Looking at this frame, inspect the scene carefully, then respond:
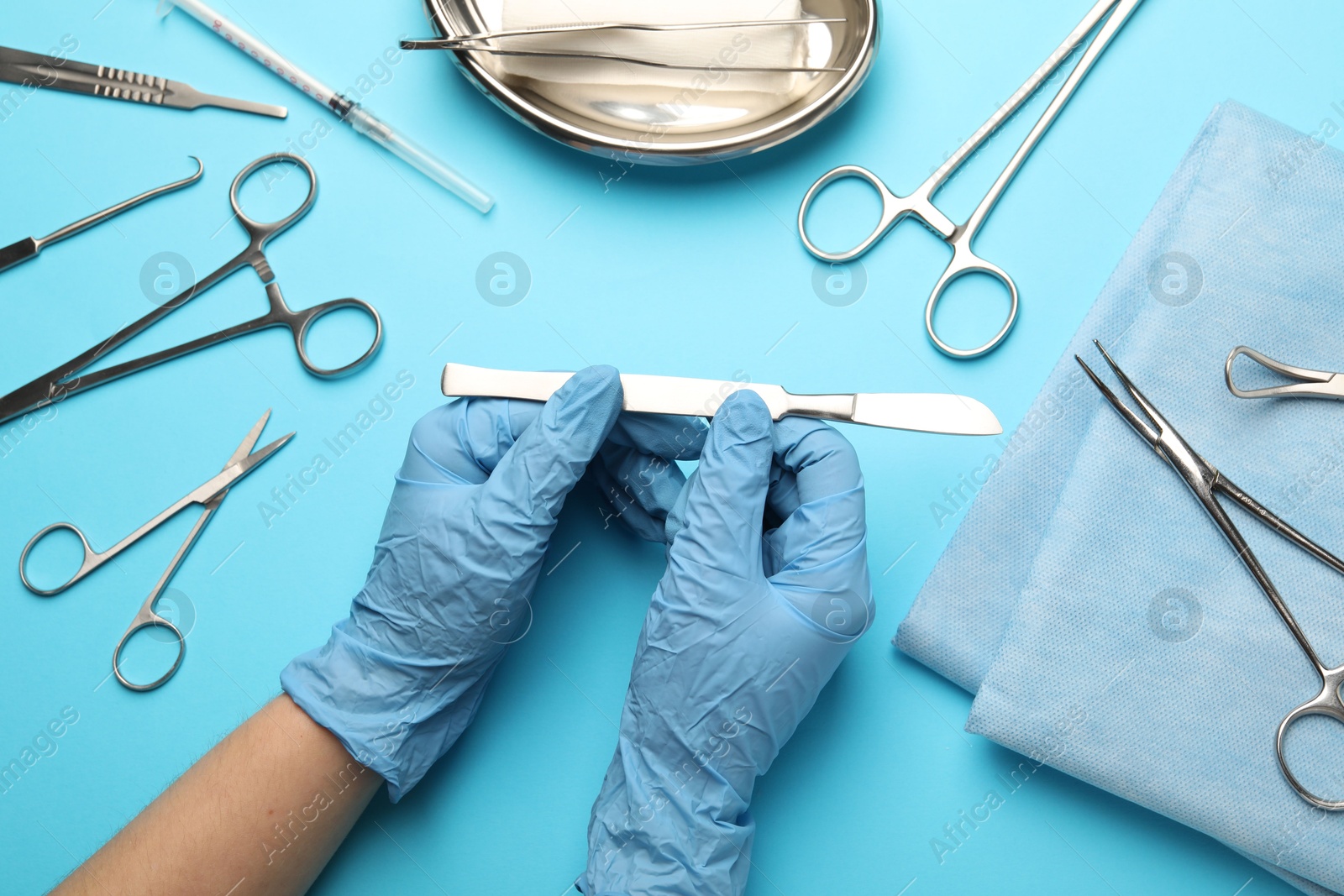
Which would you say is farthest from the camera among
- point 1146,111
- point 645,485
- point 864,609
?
point 1146,111

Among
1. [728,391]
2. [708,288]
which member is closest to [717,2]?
[708,288]

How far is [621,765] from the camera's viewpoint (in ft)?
4.13

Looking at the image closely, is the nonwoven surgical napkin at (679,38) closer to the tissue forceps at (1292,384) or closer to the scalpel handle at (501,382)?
the scalpel handle at (501,382)

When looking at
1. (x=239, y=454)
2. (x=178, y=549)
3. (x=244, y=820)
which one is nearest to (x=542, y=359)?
(x=239, y=454)

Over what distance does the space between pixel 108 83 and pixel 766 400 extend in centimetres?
121

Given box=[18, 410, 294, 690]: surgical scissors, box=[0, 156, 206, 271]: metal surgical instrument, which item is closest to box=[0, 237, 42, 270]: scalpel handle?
box=[0, 156, 206, 271]: metal surgical instrument

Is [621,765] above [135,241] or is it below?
below

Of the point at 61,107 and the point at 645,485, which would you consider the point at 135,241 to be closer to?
the point at 61,107

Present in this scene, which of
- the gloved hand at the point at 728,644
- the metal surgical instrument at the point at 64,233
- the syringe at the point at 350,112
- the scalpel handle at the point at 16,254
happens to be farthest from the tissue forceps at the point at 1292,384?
the scalpel handle at the point at 16,254

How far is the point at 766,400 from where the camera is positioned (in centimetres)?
120

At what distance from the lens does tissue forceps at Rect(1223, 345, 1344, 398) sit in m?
1.20

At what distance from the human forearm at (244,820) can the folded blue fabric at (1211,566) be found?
2.97ft

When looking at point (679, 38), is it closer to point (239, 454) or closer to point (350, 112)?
point (350, 112)

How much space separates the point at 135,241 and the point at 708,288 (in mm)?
935
